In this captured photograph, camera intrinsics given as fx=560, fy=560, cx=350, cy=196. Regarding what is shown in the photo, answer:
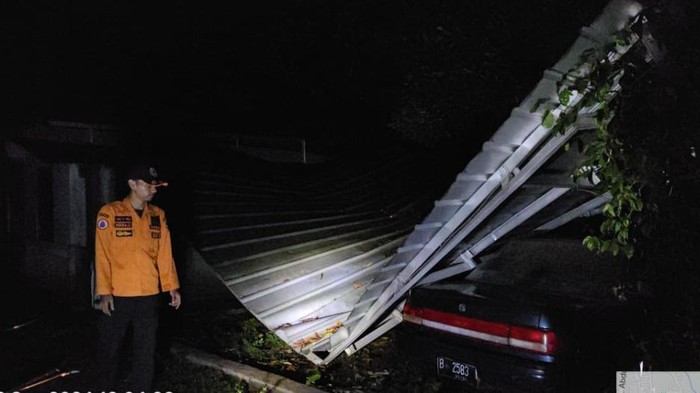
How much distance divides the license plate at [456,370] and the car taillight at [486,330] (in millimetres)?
222

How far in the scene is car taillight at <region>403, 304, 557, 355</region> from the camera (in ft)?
12.3

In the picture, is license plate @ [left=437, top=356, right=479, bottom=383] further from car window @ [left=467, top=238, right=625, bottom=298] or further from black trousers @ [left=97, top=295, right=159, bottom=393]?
black trousers @ [left=97, top=295, right=159, bottom=393]

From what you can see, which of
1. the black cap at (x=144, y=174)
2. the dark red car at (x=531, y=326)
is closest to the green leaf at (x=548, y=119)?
the dark red car at (x=531, y=326)

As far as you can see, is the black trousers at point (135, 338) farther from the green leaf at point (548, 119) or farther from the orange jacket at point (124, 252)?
the green leaf at point (548, 119)

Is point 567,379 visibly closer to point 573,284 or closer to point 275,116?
point 573,284

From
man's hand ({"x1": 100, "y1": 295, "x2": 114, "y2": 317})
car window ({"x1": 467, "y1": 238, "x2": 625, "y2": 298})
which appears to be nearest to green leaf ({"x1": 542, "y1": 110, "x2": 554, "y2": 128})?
car window ({"x1": 467, "y1": 238, "x2": 625, "y2": 298})

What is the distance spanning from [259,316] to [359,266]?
1.32m

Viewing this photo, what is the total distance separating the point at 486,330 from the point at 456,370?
43 centimetres

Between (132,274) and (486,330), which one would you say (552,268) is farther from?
(132,274)

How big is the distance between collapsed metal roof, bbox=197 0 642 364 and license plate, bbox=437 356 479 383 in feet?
2.24

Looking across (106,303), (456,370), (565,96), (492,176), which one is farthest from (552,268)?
(106,303)

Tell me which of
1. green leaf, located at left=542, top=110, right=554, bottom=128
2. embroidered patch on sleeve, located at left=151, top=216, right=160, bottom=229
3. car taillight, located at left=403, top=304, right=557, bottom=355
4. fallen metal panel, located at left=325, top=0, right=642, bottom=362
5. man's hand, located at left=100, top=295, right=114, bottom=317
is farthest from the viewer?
embroidered patch on sleeve, located at left=151, top=216, right=160, bottom=229

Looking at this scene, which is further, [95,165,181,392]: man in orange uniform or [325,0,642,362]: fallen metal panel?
[95,165,181,392]: man in orange uniform

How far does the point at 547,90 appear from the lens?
120 inches
